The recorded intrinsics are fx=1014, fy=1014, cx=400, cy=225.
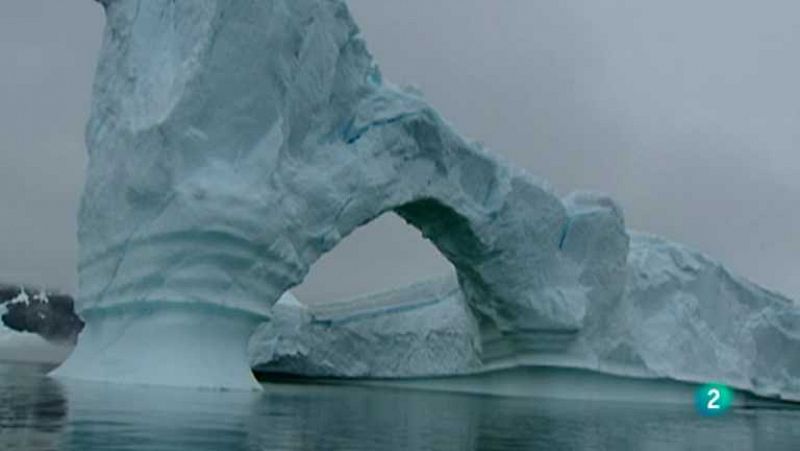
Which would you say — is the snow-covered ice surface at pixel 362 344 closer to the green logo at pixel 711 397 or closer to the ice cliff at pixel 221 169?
the green logo at pixel 711 397

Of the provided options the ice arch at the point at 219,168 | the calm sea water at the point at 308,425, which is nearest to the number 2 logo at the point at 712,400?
the calm sea water at the point at 308,425

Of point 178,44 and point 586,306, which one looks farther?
point 586,306

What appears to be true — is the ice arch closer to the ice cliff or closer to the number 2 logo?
the ice cliff

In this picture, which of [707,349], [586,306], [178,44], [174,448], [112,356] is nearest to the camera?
[174,448]

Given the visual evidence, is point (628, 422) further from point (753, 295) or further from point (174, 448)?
point (753, 295)

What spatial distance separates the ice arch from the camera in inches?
414

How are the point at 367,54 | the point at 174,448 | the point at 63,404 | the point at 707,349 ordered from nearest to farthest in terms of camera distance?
the point at 174,448
the point at 63,404
the point at 367,54
the point at 707,349

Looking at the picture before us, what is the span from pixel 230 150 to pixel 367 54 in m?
2.84

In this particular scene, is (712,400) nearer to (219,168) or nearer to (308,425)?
(219,168)

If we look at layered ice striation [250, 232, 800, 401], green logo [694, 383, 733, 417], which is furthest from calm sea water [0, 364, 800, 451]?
green logo [694, 383, 733, 417]

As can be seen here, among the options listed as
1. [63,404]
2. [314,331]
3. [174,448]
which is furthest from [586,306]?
[174,448]

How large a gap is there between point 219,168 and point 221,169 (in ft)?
0.08

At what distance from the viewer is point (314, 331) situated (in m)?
18.1

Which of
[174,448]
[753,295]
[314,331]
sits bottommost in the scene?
[174,448]
